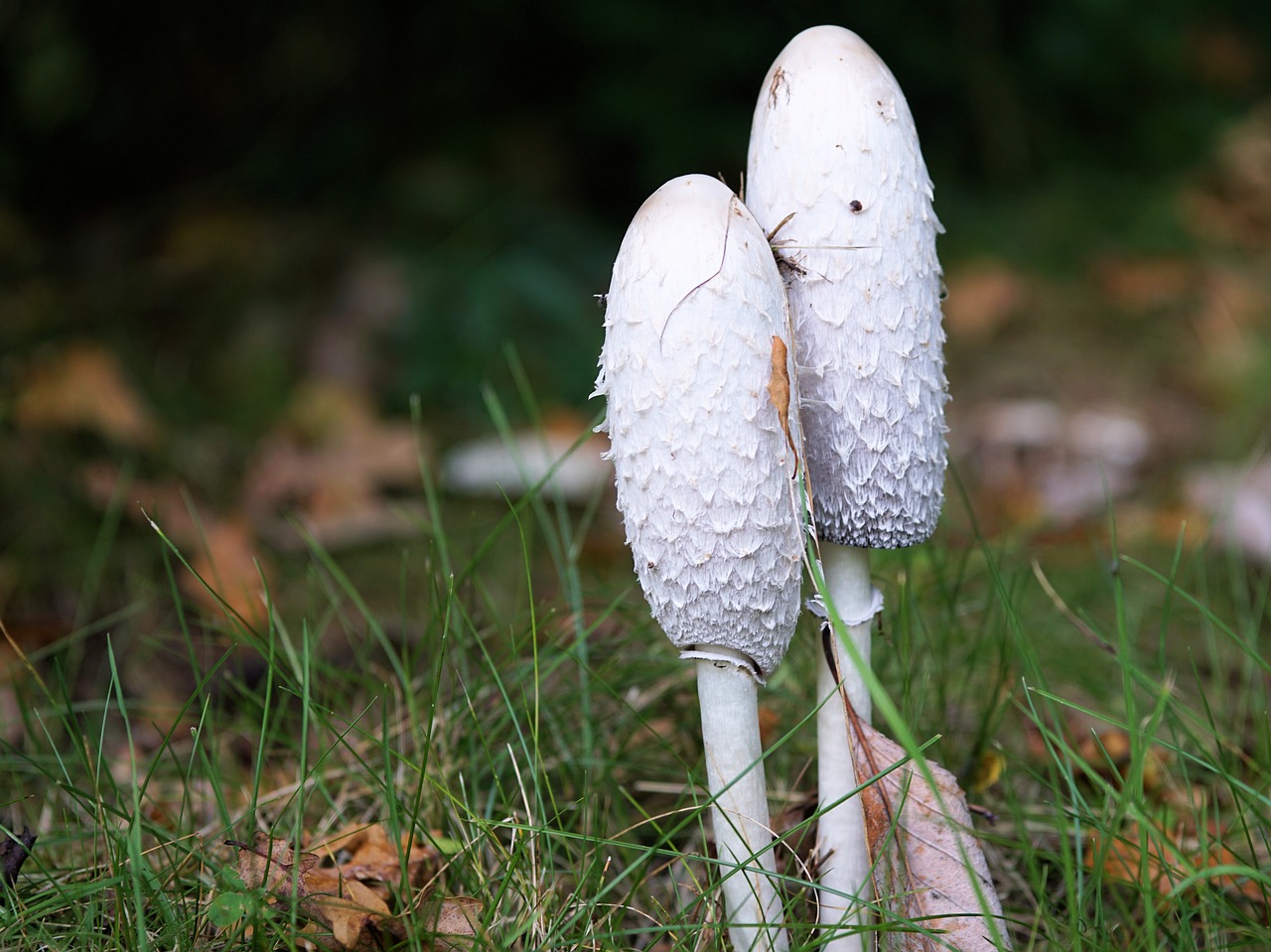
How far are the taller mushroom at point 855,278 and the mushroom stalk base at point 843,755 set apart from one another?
74mm

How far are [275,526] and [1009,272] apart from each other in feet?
9.75

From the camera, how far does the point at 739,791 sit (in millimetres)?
1506

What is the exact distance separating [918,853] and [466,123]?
3748 millimetres

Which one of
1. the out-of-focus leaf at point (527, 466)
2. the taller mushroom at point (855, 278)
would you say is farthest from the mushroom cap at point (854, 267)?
the out-of-focus leaf at point (527, 466)

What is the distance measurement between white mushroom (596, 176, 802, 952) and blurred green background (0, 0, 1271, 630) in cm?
241

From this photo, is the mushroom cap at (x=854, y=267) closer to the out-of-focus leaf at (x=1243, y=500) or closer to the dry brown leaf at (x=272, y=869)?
the dry brown leaf at (x=272, y=869)

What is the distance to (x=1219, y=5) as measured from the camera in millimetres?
5535

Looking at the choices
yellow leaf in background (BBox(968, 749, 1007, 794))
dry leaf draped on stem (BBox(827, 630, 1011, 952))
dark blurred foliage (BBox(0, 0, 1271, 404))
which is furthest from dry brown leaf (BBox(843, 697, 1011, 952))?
dark blurred foliage (BBox(0, 0, 1271, 404))

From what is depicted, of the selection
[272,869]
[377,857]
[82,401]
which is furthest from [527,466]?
[272,869]

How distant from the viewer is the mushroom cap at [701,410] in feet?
4.20

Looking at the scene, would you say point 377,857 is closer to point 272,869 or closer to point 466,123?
point 272,869

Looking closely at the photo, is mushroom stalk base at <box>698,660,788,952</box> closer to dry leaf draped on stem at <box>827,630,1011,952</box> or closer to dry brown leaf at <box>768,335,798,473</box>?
dry leaf draped on stem at <box>827,630,1011,952</box>

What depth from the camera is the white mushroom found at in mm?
1281

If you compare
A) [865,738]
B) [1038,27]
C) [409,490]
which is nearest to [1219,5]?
[1038,27]
